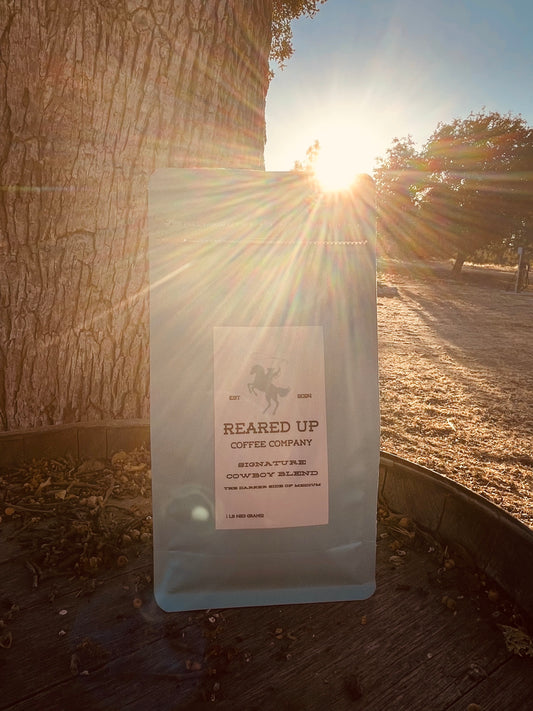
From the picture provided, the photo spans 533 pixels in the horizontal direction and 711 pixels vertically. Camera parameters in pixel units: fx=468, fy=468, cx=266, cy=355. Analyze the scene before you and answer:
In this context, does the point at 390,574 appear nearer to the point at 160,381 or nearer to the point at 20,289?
the point at 160,381

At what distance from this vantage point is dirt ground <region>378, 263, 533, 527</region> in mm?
2238

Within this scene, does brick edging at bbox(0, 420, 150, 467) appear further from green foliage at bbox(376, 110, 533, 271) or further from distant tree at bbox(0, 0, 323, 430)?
green foliage at bbox(376, 110, 533, 271)

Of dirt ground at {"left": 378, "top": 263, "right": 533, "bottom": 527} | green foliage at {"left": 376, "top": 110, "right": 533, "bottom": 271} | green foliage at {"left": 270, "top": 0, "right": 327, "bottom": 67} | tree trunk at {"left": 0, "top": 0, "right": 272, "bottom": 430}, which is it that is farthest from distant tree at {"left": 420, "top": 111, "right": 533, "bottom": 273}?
tree trunk at {"left": 0, "top": 0, "right": 272, "bottom": 430}

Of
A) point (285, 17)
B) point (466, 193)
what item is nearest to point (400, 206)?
point (466, 193)

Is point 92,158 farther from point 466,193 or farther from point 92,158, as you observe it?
point 466,193

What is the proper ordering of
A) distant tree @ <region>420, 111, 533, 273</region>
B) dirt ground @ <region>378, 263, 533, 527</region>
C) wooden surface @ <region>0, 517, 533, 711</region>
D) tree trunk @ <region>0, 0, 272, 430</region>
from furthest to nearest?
distant tree @ <region>420, 111, 533, 273</region> < dirt ground @ <region>378, 263, 533, 527</region> < tree trunk @ <region>0, 0, 272, 430</region> < wooden surface @ <region>0, 517, 533, 711</region>

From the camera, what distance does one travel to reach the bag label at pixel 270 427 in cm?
91

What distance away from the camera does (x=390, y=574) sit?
1.02 metres

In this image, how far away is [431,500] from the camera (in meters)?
1.11

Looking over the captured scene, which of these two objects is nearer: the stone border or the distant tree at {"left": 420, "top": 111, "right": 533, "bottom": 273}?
the stone border

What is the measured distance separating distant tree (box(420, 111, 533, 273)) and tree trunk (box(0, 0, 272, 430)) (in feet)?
57.3

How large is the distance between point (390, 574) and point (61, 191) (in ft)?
4.38

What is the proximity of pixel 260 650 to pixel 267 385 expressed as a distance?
0.47 metres

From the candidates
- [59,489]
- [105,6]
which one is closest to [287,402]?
[59,489]
